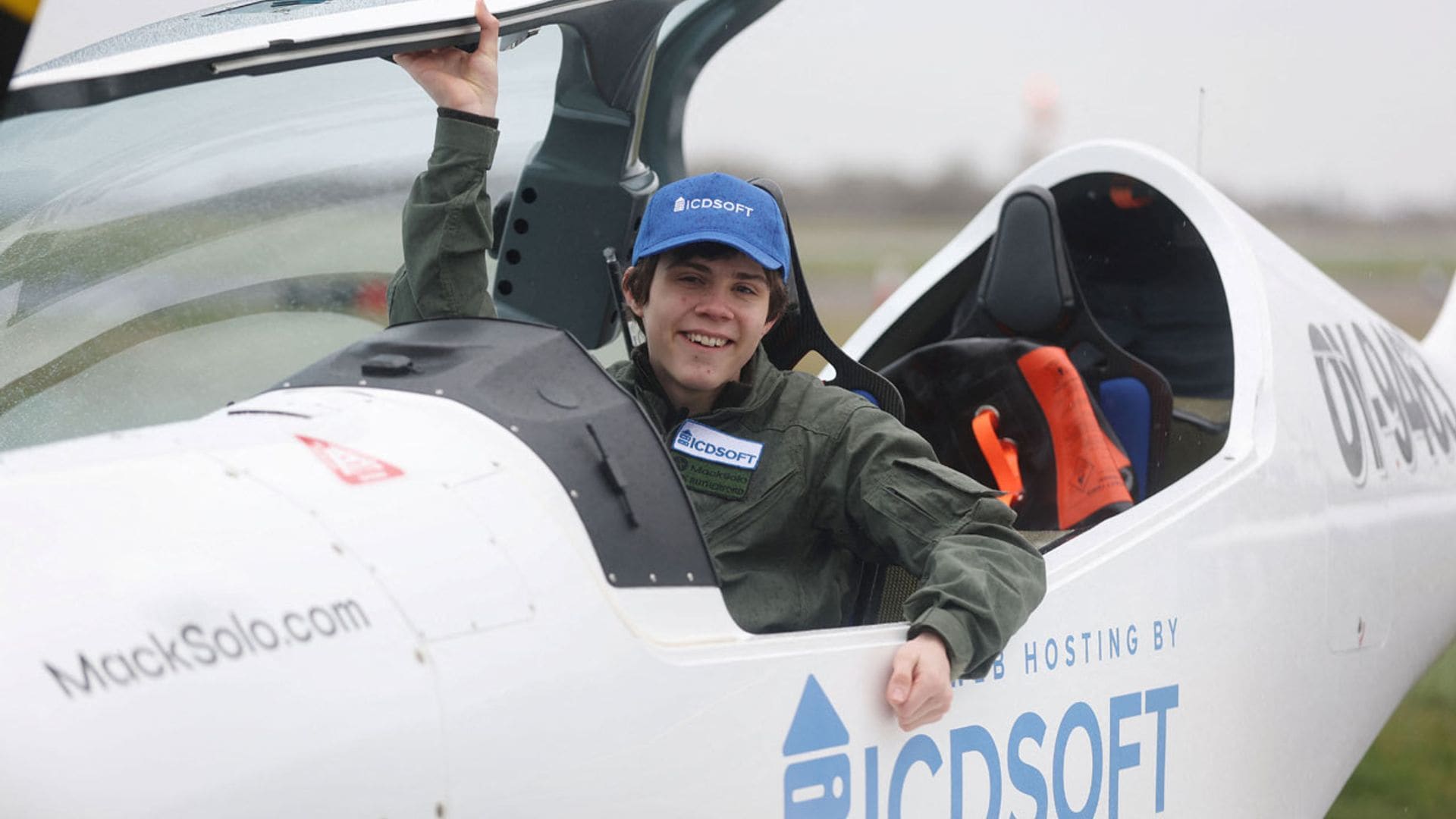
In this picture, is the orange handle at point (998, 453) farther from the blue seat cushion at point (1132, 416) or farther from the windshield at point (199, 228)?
the windshield at point (199, 228)

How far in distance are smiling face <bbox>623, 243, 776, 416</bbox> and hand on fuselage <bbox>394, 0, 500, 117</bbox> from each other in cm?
32

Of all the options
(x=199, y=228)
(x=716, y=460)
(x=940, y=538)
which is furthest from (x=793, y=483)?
(x=199, y=228)

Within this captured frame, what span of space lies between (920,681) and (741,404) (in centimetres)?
54

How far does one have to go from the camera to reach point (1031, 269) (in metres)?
3.17

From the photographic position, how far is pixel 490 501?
1.58m

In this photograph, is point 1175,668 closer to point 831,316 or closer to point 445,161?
point 445,161

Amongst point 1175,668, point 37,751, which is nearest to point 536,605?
point 37,751

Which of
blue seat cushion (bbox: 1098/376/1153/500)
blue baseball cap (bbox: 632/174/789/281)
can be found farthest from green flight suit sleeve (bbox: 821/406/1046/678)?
blue seat cushion (bbox: 1098/376/1153/500)

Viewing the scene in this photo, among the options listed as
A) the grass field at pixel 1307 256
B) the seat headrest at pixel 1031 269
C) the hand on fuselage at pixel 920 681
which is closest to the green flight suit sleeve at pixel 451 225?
the hand on fuselage at pixel 920 681

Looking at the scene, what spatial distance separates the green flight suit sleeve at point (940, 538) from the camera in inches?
73.6

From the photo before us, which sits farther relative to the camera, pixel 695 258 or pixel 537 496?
pixel 695 258

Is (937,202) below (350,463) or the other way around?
below

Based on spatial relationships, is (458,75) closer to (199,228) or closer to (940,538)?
(940,538)

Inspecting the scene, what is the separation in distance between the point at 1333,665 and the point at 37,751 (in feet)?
7.36
